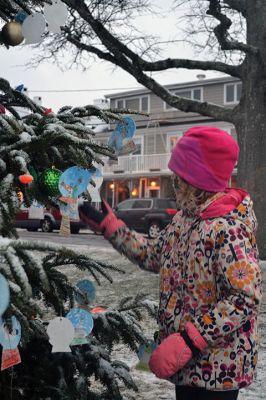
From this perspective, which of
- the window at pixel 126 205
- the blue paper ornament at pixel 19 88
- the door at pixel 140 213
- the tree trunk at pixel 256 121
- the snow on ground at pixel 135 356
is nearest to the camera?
the blue paper ornament at pixel 19 88

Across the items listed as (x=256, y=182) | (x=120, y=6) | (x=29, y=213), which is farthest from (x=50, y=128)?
(x=120, y=6)

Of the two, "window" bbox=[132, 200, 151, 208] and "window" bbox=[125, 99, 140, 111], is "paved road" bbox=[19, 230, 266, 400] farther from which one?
"window" bbox=[125, 99, 140, 111]

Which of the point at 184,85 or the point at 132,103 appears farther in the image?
the point at 132,103

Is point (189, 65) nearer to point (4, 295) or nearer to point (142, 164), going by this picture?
point (4, 295)

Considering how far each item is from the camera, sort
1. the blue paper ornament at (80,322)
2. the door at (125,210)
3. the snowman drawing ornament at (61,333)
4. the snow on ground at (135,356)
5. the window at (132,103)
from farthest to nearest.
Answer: the window at (132,103) → the door at (125,210) → the snow on ground at (135,356) → the blue paper ornament at (80,322) → the snowman drawing ornament at (61,333)

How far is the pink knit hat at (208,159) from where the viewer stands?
1.83 meters

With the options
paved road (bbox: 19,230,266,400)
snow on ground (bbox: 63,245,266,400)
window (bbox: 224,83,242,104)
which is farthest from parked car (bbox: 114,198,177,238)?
snow on ground (bbox: 63,245,266,400)

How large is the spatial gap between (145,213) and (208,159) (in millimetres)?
19270

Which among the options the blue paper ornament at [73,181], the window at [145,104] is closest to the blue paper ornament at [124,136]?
the blue paper ornament at [73,181]

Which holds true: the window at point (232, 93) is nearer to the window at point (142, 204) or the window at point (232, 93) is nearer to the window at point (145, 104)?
the window at point (145, 104)

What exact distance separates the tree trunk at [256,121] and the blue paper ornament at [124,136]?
9.11 meters

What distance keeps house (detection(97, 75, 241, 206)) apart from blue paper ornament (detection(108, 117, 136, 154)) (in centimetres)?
2733

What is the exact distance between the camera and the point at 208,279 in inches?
69.9

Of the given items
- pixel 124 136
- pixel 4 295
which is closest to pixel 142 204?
pixel 124 136
